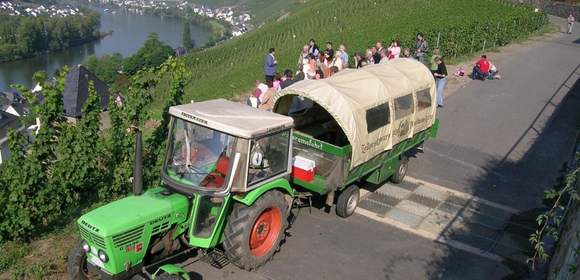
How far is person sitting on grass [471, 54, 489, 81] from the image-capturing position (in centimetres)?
1959

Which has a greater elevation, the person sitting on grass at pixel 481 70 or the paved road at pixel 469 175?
the person sitting on grass at pixel 481 70

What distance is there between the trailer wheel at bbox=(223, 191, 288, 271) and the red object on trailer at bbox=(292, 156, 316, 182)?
2.76 ft

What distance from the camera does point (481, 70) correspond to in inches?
774

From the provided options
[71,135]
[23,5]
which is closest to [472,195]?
[71,135]

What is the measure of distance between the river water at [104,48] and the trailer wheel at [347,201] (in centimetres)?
7084

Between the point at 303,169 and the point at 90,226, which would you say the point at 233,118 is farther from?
the point at 90,226

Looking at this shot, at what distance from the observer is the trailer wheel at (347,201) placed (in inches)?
349

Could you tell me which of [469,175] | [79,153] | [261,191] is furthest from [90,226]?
[469,175]

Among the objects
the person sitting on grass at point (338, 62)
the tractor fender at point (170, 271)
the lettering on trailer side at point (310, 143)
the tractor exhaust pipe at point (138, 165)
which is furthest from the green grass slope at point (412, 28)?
the tractor fender at point (170, 271)

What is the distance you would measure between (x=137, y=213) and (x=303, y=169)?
2990mm

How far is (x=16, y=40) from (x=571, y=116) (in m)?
126

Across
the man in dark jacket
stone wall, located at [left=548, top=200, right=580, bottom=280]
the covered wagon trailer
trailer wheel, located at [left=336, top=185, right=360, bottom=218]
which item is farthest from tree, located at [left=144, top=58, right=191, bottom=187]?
stone wall, located at [left=548, top=200, right=580, bottom=280]

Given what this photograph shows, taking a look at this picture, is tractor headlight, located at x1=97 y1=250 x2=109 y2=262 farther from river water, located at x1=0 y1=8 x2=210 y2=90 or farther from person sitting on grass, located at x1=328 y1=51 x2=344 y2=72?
river water, located at x1=0 y1=8 x2=210 y2=90

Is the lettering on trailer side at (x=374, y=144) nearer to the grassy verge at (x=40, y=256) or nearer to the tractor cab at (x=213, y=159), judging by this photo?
the tractor cab at (x=213, y=159)
